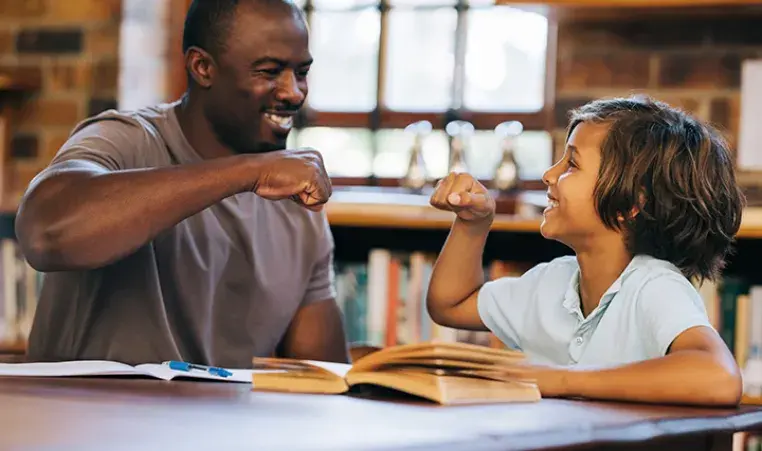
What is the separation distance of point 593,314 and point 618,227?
0.17 meters

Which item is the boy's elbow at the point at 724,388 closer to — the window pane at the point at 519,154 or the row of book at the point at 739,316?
the row of book at the point at 739,316

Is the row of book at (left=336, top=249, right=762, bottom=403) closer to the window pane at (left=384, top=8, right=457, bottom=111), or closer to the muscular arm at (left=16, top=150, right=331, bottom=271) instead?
the window pane at (left=384, top=8, right=457, bottom=111)

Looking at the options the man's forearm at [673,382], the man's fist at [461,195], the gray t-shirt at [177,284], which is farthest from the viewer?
the gray t-shirt at [177,284]

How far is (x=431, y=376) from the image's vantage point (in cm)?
139

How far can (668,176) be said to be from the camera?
5.92 feet

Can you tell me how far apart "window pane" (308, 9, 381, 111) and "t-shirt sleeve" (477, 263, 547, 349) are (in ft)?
Result: 6.41

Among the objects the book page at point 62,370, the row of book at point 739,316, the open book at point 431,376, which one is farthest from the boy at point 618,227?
the row of book at point 739,316

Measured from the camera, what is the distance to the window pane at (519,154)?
11.9 ft

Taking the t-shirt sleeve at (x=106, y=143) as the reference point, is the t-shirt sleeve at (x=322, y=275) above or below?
below

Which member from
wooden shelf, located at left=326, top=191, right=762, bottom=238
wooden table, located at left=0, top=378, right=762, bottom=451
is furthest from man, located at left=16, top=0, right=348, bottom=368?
wooden shelf, located at left=326, top=191, right=762, bottom=238

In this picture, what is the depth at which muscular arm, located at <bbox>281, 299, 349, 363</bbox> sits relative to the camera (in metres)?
2.28

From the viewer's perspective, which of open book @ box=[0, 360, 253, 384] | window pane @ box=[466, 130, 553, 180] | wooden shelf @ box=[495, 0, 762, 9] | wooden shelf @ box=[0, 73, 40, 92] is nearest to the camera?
open book @ box=[0, 360, 253, 384]

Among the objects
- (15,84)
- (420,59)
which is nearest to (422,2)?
(420,59)

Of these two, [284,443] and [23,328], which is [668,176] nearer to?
[284,443]
